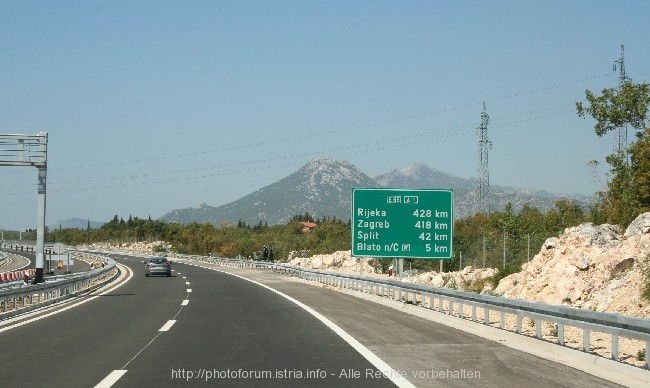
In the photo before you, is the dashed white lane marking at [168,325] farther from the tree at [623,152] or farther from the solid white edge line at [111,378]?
the tree at [623,152]

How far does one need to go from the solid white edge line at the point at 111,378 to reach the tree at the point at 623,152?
1344 inches

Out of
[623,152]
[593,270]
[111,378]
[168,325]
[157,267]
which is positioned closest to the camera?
[111,378]

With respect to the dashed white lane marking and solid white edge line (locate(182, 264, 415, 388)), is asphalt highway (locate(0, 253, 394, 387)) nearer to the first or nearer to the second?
the dashed white lane marking

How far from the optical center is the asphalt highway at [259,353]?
36.2 feet

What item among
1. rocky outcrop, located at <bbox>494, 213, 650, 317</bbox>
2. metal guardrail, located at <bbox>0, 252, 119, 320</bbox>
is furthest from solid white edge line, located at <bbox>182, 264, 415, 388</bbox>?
metal guardrail, located at <bbox>0, 252, 119, 320</bbox>

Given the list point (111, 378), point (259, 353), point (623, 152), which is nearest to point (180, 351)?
point (259, 353)

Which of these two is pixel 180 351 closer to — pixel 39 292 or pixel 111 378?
pixel 111 378

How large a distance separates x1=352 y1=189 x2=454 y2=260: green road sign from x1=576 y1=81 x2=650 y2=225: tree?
14136mm

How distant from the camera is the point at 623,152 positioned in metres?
47.5

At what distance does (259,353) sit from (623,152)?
38.9 m

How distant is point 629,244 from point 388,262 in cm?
4727

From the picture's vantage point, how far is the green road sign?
3134 centimetres

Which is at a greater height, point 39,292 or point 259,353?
point 39,292

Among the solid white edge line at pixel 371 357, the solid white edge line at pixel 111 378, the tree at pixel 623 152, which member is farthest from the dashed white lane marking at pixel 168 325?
the tree at pixel 623 152
